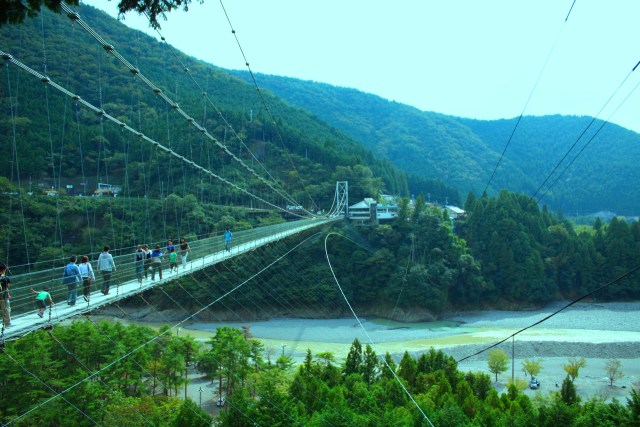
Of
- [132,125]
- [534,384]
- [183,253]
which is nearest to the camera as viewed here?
[183,253]

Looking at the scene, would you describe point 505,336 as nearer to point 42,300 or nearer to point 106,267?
point 106,267

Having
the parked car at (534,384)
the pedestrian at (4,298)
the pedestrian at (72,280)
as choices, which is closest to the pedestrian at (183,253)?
the pedestrian at (72,280)

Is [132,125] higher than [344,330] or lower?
higher

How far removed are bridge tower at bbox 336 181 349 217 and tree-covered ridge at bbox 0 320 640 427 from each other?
58.6 ft

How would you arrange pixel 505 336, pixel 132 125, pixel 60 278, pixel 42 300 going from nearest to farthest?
pixel 42 300, pixel 60 278, pixel 132 125, pixel 505 336

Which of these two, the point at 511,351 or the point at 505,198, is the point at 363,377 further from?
the point at 505,198

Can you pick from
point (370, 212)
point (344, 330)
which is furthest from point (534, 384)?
point (370, 212)

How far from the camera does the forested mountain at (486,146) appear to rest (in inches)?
2445

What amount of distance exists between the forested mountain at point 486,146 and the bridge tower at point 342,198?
30973 mm

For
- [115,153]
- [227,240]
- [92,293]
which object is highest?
[115,153]

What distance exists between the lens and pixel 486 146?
3184 inches

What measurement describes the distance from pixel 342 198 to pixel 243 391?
22.6m

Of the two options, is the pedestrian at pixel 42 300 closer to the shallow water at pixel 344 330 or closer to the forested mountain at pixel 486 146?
the shallow water at pixel 344 330

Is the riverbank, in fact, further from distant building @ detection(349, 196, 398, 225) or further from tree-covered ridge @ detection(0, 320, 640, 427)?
distant building @ detection(349, 196, 398, 225)
